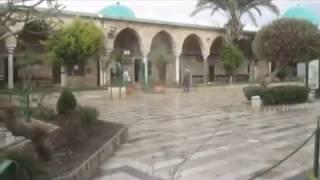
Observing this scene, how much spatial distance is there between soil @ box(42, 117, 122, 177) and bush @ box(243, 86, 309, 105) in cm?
845

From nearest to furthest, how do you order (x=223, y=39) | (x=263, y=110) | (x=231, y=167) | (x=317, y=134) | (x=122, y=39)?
(x=317, y=134) → (x=231, y=167) → (x=263, y=110) → (x=122, y=39) → (x=223, y=39)

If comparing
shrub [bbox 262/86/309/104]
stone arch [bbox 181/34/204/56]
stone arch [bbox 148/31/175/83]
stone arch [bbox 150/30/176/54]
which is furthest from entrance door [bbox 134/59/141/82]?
→ shrub [bbox 262/86/309/104]

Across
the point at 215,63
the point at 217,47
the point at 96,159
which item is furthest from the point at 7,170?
the point at 217,47

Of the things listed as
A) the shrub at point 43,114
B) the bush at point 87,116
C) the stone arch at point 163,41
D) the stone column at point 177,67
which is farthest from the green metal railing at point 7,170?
the stone column at point 177,67

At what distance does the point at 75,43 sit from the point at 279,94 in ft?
41.0

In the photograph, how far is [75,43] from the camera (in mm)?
26359

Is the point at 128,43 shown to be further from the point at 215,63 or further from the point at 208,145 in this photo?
the point at 208,145

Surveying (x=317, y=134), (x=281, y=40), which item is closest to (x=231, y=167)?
(x=317, y=134)

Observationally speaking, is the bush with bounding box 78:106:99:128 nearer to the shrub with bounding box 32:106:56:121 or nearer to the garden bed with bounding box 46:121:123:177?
the garden bed with bounding box 46:121:123:177

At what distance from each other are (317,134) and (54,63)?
71.6 ft

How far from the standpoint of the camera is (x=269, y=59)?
2095cm

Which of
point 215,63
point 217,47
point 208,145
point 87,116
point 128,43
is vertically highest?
point 217,47

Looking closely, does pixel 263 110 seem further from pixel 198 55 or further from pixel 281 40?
pixel 198 55

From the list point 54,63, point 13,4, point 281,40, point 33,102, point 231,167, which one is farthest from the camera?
point 54,63
